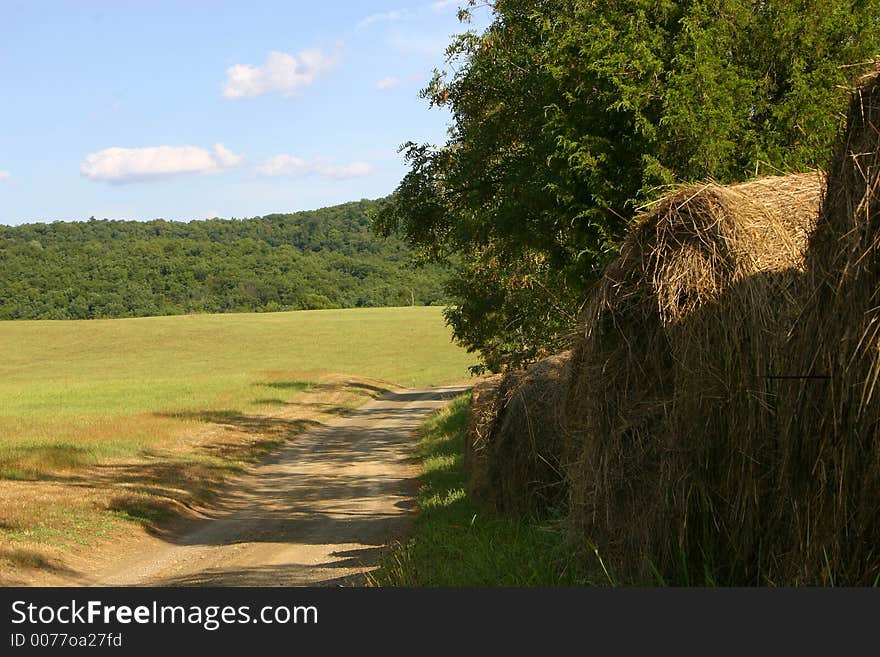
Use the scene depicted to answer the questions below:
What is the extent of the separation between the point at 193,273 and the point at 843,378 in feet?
467

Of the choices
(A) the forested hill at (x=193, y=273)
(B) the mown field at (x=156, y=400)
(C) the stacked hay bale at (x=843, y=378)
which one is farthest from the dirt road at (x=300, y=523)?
(A) the forested hill at (x=193, y=273)

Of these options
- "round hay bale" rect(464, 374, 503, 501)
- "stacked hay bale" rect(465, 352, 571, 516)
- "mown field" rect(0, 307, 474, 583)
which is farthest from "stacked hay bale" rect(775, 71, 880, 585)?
"mown field" rect(0, 307, 474, 583)

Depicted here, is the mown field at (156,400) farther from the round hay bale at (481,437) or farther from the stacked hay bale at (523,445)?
the stacked hay bale at (523,445)

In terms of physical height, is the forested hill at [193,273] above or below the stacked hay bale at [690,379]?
above

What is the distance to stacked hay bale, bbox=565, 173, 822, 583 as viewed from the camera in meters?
6.04

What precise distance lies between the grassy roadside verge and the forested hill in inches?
4229

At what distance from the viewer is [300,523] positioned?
1750cm

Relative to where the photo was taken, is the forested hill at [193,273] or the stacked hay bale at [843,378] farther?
the forested hill at [193,273]

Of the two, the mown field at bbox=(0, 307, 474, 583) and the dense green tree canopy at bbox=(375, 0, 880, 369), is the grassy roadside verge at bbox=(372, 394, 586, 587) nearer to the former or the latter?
the dense green tree canopy at bbox=(375, 0, 880, 369)

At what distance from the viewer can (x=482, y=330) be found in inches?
1248

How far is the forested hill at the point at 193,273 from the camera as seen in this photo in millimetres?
126750

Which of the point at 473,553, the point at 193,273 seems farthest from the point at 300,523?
the point at 193,273

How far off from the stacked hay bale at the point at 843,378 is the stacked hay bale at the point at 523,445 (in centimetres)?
580

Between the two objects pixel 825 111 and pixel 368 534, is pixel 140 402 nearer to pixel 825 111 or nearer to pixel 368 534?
pixel 368 534
